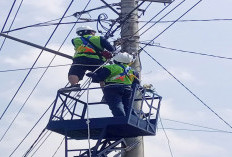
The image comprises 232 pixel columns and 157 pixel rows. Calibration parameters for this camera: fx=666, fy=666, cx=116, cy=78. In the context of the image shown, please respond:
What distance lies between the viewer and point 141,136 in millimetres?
13008

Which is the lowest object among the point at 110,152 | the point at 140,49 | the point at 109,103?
the point at 110,152

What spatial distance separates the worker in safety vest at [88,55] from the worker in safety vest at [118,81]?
406mm

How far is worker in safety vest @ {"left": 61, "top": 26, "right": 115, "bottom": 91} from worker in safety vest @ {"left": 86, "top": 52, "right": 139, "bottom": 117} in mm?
406

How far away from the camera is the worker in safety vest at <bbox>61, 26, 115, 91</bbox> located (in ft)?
42.4

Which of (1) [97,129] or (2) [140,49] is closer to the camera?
(1) [97,129]

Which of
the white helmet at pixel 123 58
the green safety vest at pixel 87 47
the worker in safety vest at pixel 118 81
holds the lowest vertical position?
the worker in safety vest at pixel 118 81

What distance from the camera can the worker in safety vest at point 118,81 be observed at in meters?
11.9

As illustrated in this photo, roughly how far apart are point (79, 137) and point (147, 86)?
1626 mm

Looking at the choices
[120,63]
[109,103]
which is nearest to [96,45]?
[120,63]

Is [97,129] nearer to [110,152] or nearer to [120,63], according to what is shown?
[110,152]

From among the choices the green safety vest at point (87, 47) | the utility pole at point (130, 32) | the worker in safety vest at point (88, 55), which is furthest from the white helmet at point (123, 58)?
the utility pole at point (130, 32)

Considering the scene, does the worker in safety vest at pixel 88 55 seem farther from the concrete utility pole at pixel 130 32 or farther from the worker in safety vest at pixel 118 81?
the concrete utility pole at pixel 130 32

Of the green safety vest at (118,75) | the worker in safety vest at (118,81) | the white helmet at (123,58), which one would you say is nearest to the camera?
the worker in safety vest at (118,81)

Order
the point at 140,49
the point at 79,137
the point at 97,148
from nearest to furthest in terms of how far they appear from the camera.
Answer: the point at 97,148, the point at 79,137, the point at 140,49
